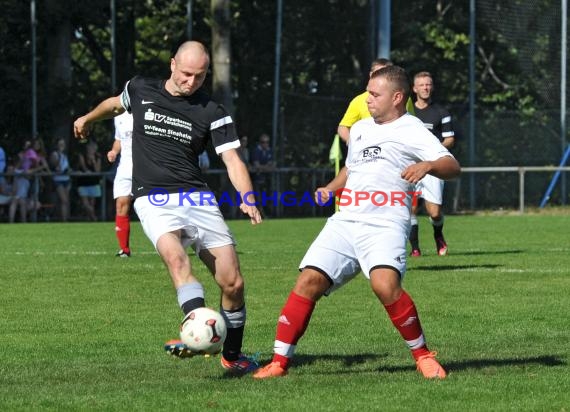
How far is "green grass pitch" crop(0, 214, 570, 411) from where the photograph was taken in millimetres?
6873

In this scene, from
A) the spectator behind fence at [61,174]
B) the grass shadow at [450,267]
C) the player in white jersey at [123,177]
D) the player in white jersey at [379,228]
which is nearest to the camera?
the player in white jersey at [379,228]

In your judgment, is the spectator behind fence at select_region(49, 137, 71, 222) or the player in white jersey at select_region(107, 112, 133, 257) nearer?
the player in white jersey at select_region(107, 112, 133, 257)

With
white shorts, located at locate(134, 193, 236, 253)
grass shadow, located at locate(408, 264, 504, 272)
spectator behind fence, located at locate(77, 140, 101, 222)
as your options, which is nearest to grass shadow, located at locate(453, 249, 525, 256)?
grass shadow, located at locate(408, 264, 504, 272)

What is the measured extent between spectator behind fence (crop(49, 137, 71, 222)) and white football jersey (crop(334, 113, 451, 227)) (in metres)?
20.4

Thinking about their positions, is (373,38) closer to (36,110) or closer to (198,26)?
(198,26)

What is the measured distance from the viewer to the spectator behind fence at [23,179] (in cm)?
2698

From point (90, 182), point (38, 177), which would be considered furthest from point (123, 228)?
point (90, 182)

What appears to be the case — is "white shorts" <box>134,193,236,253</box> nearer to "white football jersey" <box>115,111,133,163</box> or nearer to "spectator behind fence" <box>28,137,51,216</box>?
"white football jersey" <box>115,111,133,163</box>

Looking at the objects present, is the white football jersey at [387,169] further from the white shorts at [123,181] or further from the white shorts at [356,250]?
the white shorts at [123,181]

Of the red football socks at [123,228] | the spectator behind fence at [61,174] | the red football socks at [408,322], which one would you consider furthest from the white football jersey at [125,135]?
the spectator behind fence at [61,174]

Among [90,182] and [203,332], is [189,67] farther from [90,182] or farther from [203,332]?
[90,182]

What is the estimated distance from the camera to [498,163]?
3191 centimetres

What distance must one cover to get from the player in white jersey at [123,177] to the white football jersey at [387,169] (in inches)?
326

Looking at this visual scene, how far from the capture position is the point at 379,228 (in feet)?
25.0
